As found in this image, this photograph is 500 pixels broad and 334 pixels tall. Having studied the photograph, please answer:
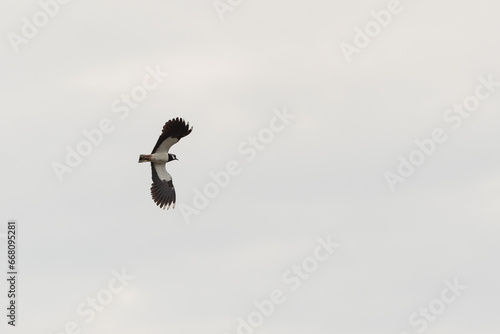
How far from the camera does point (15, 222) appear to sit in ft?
349

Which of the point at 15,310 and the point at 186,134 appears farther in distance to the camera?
the point at 15,310

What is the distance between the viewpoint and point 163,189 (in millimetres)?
104062

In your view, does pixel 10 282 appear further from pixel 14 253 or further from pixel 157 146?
pixel 157 146

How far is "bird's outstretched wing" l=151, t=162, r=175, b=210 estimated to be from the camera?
4085 inches

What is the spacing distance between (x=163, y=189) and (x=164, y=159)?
247 cm

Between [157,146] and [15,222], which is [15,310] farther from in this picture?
[157,146]

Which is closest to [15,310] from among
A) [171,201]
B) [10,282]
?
[10,282]

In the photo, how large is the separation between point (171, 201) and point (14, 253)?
10.1 m

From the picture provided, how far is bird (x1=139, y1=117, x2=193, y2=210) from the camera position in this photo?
10012 cm

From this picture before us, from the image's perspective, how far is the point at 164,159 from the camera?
10238 centimetres

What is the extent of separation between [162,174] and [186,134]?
14.9 ft

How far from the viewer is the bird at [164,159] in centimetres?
10012

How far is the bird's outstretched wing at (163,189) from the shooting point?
340ft

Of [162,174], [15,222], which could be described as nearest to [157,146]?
[162,174]
